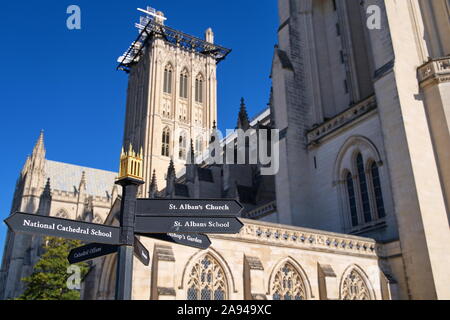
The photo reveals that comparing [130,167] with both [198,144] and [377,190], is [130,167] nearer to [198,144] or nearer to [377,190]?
[377,190]

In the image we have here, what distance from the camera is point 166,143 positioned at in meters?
57.7

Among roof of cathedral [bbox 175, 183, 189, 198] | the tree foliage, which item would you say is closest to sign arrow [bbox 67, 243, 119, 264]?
the tree foliage

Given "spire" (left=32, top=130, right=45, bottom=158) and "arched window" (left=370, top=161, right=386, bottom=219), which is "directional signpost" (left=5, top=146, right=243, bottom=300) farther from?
"spire" (left=32, top=130, right=45, bottom=158)

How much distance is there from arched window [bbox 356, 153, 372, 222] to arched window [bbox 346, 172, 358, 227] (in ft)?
1.09

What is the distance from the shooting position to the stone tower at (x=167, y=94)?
56.8 metres

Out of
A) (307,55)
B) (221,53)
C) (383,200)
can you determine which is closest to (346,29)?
(307,55)

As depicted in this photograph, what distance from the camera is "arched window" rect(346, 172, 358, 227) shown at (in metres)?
17.3

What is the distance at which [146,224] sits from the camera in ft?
18.3

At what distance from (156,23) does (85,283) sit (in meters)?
54.3

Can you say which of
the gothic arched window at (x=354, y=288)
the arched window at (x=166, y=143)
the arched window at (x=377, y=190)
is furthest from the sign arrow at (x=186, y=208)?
the arched window at (x=166, y=143)

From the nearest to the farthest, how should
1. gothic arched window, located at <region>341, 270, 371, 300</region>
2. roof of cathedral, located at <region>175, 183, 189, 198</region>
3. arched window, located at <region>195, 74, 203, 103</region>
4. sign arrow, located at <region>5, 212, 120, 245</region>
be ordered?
1. sign arrow, located at <region>5, 212, 120, 245</region>
2. gothic arched window, located at <region>341, 270, 371, 300</region>
3. roof of cathedral, located at <region>175, 183, 189, 198</region>
4. arched window, located at <region>195, 74, 203, 103</region>

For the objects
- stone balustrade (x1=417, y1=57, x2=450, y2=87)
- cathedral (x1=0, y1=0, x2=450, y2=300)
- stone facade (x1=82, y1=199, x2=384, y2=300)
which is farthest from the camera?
stone balustrade (x1=417, y1=57, x2=450, y2=87)

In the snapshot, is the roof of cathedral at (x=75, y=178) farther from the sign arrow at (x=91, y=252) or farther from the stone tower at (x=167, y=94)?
the sign arrow at (x=91, y=252)

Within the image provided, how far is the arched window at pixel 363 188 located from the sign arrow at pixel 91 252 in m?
12.9
